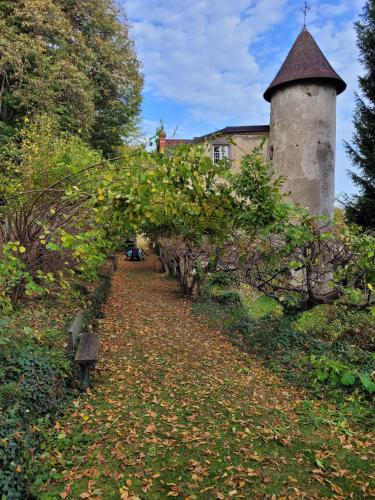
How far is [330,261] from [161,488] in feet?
15.2

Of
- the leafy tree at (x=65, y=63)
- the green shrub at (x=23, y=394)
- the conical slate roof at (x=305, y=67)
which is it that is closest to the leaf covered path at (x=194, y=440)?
the green shrub at (x=23, y=394)

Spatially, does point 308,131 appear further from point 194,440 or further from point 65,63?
point 194,440

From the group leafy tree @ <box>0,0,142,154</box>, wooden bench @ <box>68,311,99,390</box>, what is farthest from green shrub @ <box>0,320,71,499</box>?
leafy tree @ <box>0,0,142,154</box>

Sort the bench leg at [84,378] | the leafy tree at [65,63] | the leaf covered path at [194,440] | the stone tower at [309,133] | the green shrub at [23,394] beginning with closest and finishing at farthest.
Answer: the green shrub at [23,394]
the leaf covered path at [194,440]
the bench leg at [84,378]
the leafy tree at [65,63]
the stone tower at [309,133]

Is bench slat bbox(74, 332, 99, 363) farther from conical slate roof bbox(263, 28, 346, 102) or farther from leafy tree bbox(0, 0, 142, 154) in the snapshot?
conical slate roof bbox(263, 28, 346, 102)

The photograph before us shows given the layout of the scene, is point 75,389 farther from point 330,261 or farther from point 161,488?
point 330,261

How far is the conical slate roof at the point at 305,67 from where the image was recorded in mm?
18047

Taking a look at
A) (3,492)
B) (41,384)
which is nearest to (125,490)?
(3,492)

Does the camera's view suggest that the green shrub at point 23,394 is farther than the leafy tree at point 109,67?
No

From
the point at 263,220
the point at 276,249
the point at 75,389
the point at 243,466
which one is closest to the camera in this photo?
the point at 243,466

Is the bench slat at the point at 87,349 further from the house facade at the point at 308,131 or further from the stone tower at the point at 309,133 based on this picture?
the stone tower at the point at 309,133

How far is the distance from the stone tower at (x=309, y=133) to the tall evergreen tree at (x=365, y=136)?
4.77 ft

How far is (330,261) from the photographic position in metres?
6.53

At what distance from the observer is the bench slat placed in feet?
15.6
